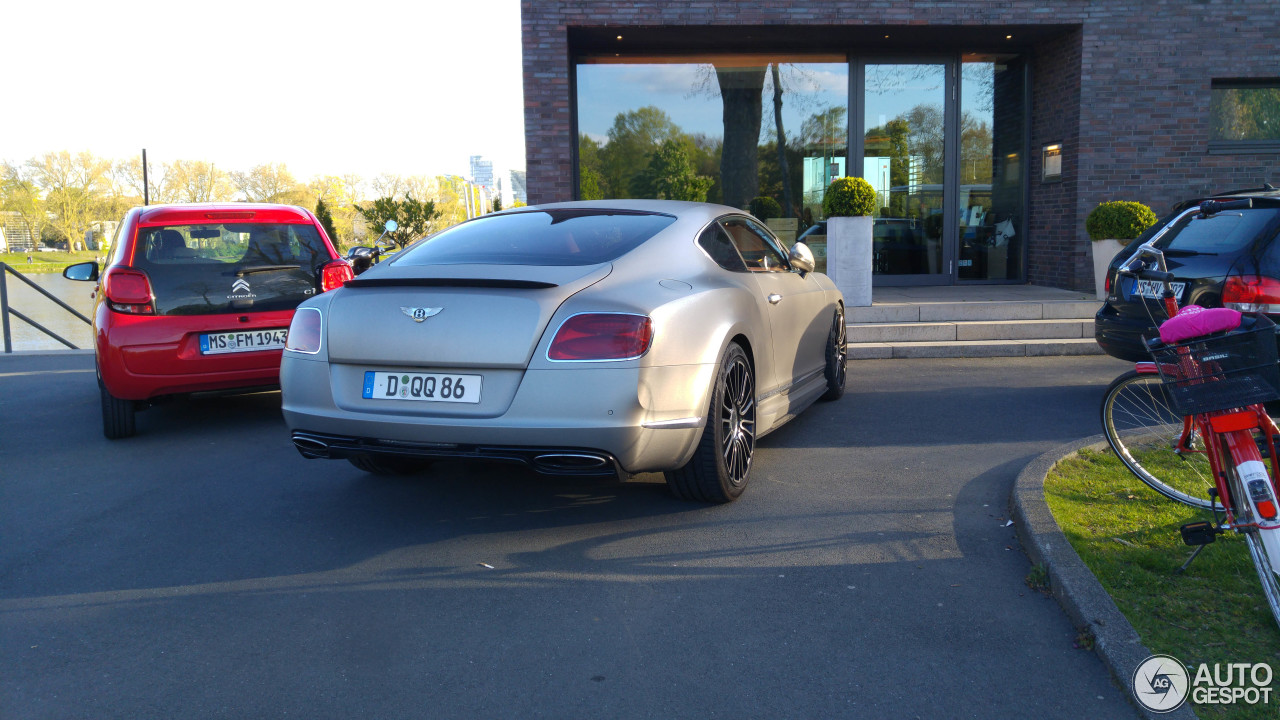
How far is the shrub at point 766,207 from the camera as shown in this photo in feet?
48.1

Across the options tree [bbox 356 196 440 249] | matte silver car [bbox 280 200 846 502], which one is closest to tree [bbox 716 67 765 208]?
matte silver car [bbox 280 200 846 502]

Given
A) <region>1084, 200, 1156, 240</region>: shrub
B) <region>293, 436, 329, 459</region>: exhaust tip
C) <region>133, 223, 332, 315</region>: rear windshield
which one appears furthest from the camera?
<region>1084, 200, 1156, 240</region>: shrub

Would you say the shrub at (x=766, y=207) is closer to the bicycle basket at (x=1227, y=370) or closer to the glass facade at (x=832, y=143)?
the glass facade at (x=832, y=143)

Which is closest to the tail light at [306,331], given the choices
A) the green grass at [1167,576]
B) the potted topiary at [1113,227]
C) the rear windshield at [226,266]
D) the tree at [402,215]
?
the rear windshield at [226,266]

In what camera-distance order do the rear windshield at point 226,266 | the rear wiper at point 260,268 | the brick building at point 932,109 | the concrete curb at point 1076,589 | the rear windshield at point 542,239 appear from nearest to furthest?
1. the concrete curb at point 1076,589
2. the rear windshield at point 542,239
3. the rear windshield at point 226,266
4. the rear wiper at point 260,268
5. the brick building at point 932,109

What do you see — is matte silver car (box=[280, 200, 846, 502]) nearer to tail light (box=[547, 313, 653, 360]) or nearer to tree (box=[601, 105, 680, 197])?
tail light (box=[547, 313, 653, 360])

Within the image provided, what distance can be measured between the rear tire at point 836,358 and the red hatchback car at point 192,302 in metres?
3.84

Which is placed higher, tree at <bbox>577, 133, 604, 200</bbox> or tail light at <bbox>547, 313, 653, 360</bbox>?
tree at <bbox>577, 133, 604, 200</bbox>

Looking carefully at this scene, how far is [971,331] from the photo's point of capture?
1002 centimetres

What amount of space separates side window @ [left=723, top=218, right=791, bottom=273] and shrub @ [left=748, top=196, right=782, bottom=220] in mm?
8751

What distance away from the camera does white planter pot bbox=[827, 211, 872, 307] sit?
11023 millimetres

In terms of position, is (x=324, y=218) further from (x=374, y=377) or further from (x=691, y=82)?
(x=374, y=377)

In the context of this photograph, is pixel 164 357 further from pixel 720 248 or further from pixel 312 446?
pixel 720 248

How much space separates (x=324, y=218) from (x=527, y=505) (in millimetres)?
29027
